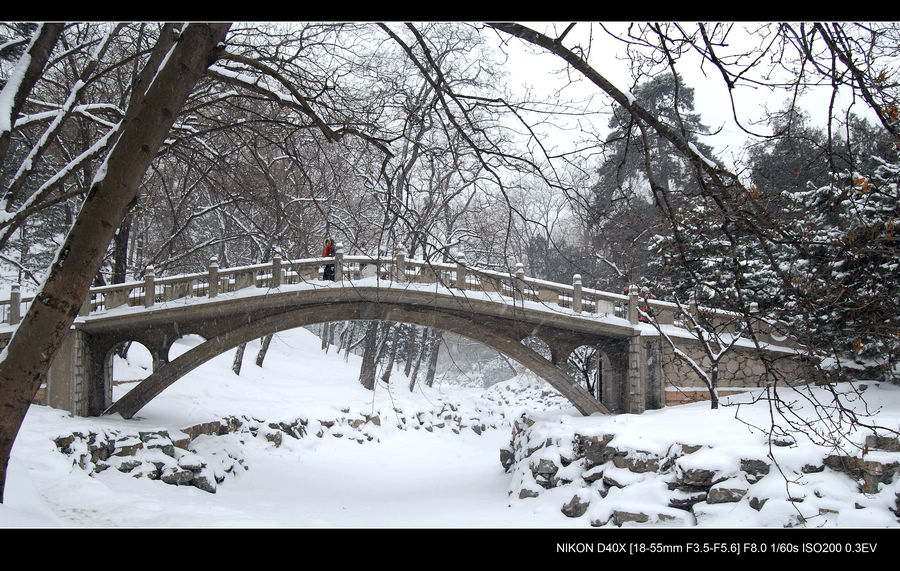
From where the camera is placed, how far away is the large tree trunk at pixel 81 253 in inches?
113

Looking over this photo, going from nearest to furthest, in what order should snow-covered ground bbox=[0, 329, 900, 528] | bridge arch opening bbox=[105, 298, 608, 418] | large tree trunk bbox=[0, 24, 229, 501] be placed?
large tree trunk bbox=[0, 24, 229, 501], snow-covered ground bbox=[0, 329, 900, 528], bridge arch opening bbox=[105, 298, 608, 418]

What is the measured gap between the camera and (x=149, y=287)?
12.0 metres

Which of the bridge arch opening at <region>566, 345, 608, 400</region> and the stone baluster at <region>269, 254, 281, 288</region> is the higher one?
the stone baluster at <region>269, 254, 281, 288</region>

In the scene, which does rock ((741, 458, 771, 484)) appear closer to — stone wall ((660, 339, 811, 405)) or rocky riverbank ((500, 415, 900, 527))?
rocky riverbank ((500, 415, 900, 527))

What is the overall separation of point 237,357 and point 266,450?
4257mm

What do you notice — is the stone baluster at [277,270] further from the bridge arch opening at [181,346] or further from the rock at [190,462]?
the bridge arch opening at [181,346]

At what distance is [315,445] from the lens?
15.6m

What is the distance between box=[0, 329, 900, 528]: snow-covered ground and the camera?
7605 mm

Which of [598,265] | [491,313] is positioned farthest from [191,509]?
[598,265]

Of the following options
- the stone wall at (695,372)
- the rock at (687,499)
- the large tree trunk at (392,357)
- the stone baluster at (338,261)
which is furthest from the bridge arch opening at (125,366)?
the stone wall at (695,372)

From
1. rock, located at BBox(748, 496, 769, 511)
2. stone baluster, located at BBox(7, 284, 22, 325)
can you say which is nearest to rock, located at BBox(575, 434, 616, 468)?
rock, located at BBox(748, 496, 769, 511)

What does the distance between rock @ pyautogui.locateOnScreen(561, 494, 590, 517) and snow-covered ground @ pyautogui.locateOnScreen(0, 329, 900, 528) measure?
13 centimetres

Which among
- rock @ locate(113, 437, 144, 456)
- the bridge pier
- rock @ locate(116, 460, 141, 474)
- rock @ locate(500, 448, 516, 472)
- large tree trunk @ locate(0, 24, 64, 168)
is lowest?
rock @ locate(500, 448, 516, 472)

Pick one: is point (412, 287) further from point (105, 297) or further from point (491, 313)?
point (105, 297)
